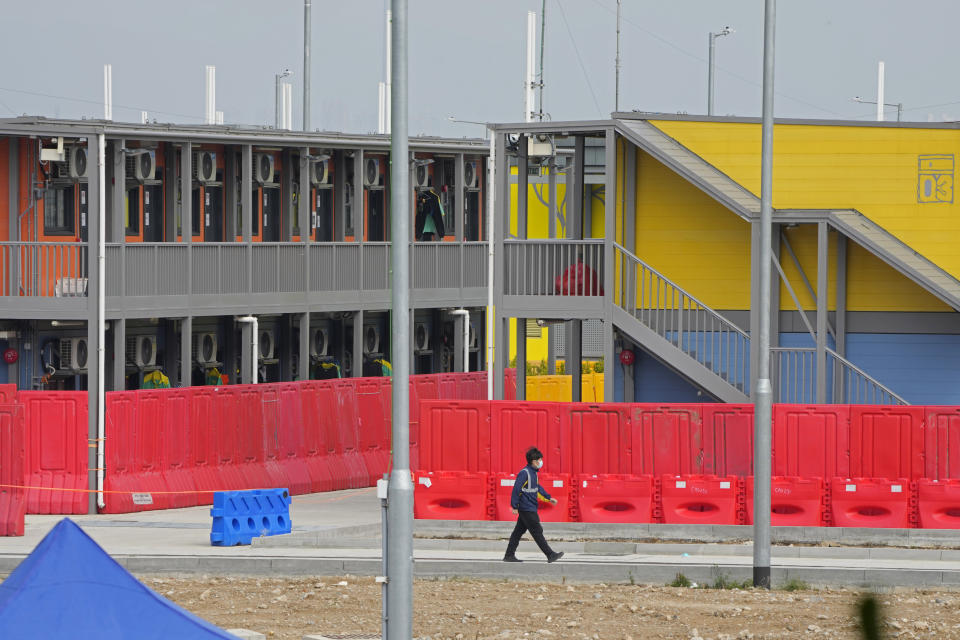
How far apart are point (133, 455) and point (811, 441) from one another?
11316 millimetres

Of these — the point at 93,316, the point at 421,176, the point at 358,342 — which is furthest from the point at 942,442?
the point at 421,176

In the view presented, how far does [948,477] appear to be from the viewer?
917 inches

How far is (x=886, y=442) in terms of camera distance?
23.5 meters

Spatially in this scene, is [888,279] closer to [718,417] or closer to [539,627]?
[718,417]

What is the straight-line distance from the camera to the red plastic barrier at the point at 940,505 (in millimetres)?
22719

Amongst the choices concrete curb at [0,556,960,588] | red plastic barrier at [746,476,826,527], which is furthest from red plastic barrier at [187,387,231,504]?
red plastic barrier at [746,476,826,527]

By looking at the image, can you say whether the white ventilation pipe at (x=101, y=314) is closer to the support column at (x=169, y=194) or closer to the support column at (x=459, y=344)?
the support column at (x=169, y=194)

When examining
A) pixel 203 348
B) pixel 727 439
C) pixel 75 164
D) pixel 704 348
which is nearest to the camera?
pixel 727 439

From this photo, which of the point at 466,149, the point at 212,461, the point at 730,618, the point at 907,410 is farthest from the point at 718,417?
the point at 466,149

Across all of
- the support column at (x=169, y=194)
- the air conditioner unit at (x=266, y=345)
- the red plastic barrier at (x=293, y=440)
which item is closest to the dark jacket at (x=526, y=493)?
the red plastic barrier at (x=293, y=440)

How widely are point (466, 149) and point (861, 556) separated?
2073 cm

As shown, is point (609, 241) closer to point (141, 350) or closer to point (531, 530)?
point (531, 530)

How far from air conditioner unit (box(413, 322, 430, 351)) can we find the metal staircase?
49.0 feet

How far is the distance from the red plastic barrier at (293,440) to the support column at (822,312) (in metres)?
10.3
